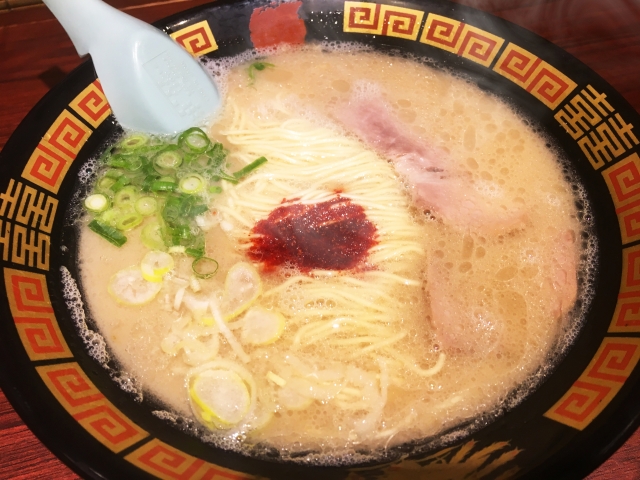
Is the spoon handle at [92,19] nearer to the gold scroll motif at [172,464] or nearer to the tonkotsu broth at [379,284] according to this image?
the tonkotsu broth at [379,284]

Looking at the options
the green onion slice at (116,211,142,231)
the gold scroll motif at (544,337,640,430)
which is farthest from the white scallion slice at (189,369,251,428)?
the gold scroll motif at (544,337,640,430)

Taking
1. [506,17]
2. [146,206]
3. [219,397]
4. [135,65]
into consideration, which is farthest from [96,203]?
[506,17]

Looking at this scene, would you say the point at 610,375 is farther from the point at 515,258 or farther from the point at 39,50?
the point at 39,50

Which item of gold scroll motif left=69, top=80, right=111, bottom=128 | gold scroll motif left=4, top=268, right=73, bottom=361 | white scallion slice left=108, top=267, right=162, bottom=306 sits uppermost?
gold scroll motif left=69, top=80, right=111, bottom=128

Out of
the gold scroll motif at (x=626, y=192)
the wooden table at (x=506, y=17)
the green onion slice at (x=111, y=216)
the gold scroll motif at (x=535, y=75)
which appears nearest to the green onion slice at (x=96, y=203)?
the green onion slice at (x=111, y=216)

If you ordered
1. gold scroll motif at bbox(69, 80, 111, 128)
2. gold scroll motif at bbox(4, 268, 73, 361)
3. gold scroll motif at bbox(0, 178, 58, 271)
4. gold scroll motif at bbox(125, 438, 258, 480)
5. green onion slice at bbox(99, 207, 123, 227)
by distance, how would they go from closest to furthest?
gold scroll motif at bbox(125, 438, 258, 480) → gold scroll motif at bbox(4, 268, 73, 361) → gold scroll motif at bbox(0, 178, 58, 271) → green onion slice at bbox(99, 207, 123, 227) → gold scroll motif at bbox(69, 80, 111, 128)

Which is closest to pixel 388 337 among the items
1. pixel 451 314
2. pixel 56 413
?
pixel 451 314

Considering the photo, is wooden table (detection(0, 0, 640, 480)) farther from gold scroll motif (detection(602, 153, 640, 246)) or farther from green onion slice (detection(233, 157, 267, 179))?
green onion slice (detection(233, 157, 267, 179))

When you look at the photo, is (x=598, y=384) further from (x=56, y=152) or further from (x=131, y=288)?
(x=56, y=152)
